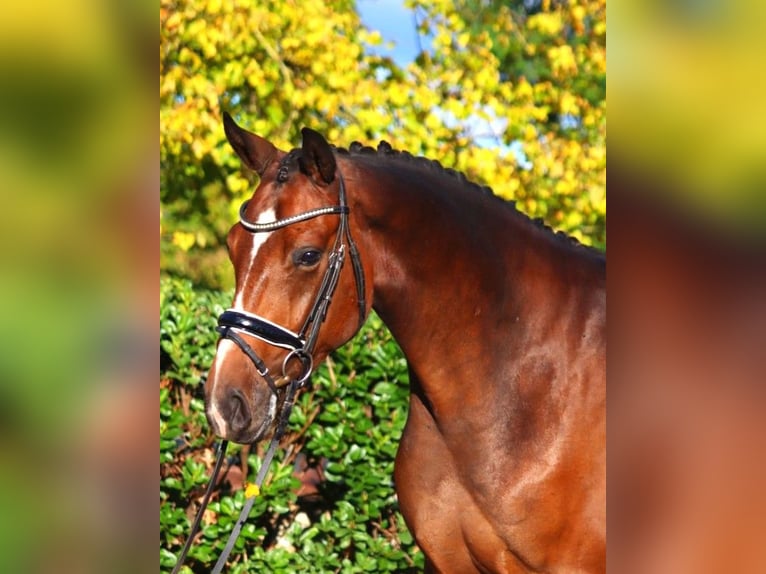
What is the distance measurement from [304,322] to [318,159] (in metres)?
0.47

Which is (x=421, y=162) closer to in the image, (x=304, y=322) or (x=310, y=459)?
(x=304, y=322)

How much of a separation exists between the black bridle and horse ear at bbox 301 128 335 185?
0.19 feet

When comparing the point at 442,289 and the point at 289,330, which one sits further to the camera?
the point at 442,289

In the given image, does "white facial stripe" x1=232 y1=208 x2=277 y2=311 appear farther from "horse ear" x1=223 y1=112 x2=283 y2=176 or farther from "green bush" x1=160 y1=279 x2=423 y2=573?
"green bush" x1=160 y1=279 x2=423 y2=573

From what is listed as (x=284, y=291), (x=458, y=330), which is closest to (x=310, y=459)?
(x=458, y=330)

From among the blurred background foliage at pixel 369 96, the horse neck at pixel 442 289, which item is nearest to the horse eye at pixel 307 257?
the horse neck at pixel 442 289

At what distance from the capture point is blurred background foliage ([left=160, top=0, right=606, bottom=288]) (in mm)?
5723

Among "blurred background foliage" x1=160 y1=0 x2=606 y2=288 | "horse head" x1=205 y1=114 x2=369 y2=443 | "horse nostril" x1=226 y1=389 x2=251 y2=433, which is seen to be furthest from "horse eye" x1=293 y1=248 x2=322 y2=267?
"blurred background foliage" x1=160 y1=0 x2=606 y2=288

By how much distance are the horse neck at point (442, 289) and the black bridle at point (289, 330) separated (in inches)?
3.5

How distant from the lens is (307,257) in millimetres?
2332
